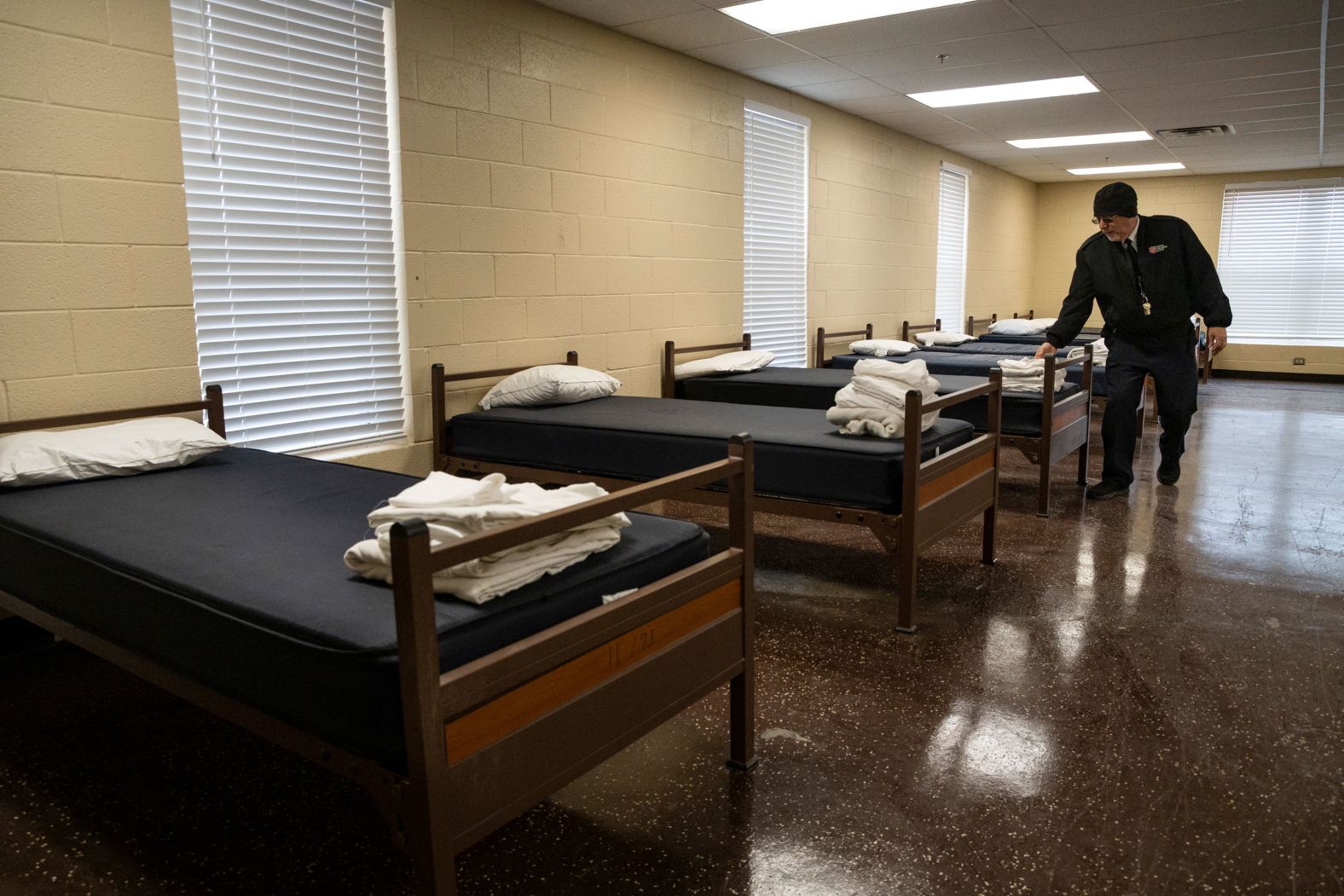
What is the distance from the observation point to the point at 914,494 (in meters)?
3.16

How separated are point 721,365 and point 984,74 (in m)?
2.63

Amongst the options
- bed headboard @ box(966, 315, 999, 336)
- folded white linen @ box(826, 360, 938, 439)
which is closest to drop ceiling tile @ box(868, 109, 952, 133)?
bed headboard @ box(966, 315, 999, 336)

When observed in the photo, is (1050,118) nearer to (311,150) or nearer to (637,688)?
(311,150)

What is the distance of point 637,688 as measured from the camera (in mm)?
1938

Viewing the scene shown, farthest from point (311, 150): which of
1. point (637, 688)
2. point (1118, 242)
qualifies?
point (1118, 242)

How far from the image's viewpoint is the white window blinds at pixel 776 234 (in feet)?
21.2

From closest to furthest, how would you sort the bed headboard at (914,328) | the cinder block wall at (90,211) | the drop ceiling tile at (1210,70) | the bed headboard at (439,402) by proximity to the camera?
the cinder block wall at (90,211), the bed headboard at (439,402), the drop ceiling tile at (1210,70), the bed headboard at (914,328)

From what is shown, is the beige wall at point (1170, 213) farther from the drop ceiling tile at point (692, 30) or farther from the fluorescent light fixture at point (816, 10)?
the drop ceiling tile at point (692, 30)

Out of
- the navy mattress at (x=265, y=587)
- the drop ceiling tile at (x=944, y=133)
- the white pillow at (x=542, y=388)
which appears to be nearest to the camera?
the navy mattress at (x=265, y=587)

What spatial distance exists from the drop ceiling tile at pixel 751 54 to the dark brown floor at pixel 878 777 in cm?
332

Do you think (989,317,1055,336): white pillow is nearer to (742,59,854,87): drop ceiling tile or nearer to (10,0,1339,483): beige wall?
(10,0,1339,483): beige wall

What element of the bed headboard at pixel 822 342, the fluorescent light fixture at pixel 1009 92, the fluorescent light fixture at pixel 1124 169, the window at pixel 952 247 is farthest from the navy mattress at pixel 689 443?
the fluorescent light fixture at pixel 1124 169

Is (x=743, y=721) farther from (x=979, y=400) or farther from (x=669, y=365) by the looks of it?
(x=669, y=365)

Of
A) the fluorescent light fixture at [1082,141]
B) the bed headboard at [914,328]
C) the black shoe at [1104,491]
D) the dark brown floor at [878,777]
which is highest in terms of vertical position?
the fluorescent light fixture at [1082,141]
